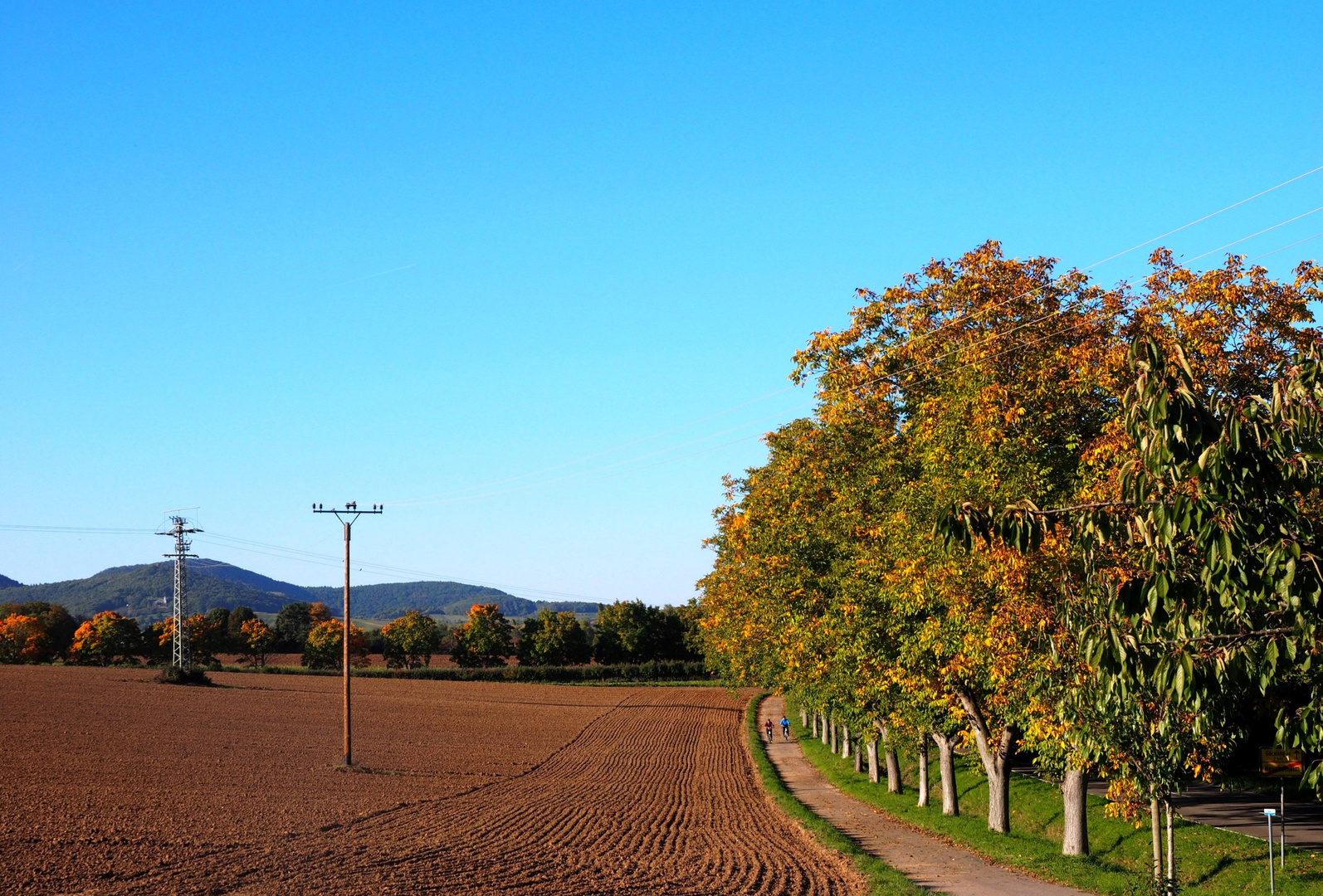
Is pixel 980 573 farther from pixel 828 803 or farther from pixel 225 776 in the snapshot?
pixel 225 776

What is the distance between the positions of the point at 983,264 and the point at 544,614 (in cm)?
13161

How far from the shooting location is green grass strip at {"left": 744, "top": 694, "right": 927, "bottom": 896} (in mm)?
19594

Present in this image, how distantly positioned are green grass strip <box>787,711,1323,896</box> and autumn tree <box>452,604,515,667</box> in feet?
375

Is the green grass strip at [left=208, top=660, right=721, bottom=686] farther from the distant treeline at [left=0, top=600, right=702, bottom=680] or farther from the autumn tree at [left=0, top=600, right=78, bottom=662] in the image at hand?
the autumn tree at [left=0, top=600, right=78, bottom=662]

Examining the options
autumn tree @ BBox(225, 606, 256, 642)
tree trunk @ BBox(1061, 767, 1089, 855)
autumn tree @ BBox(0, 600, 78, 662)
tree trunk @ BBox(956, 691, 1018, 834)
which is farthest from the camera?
autumn tree @ BBox(225, 606, 256, 642)

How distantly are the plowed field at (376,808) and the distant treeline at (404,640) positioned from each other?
73.4 m

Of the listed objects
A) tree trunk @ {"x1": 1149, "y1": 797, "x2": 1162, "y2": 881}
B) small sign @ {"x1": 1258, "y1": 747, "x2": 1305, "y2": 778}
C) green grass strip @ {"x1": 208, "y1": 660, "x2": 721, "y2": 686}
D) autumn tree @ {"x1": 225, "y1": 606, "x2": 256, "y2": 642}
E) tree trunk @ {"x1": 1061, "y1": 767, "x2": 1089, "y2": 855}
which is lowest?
green grass strip @ {"x1": 208, "y1": 660, "x2": 721, "y2": 686}

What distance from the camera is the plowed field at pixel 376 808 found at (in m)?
20.3

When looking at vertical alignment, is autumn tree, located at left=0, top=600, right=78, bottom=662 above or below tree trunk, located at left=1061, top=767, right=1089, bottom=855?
→ below

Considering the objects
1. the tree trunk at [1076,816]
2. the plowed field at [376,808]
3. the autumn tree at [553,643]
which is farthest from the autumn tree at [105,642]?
the tree trunk at [1076,816]

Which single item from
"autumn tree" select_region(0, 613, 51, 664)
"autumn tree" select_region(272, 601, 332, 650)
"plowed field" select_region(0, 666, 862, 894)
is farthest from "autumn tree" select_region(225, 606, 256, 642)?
"plowed field" select_region(0, 666, 862, 894)

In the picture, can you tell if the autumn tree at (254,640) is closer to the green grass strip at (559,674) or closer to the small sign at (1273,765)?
the green grass strip at (559,674)

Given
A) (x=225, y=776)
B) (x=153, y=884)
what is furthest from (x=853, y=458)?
(x=225, y=776)

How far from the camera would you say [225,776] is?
3647 centimetres
